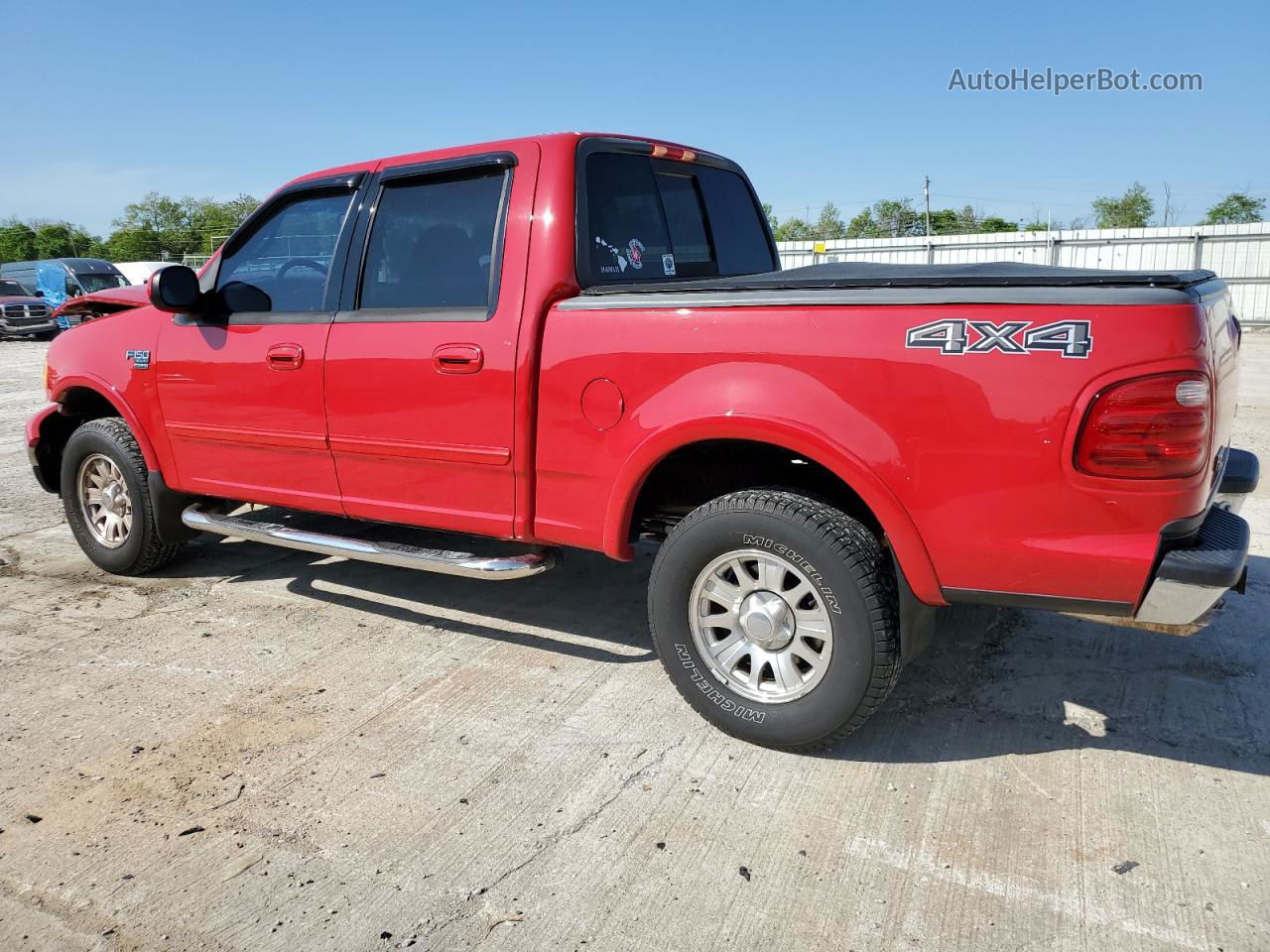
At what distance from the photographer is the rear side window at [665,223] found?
3639 millimetres

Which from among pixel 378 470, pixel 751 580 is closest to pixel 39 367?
pixel 378 470

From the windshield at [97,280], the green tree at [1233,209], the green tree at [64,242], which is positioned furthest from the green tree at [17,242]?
the green tree at [1233,209]

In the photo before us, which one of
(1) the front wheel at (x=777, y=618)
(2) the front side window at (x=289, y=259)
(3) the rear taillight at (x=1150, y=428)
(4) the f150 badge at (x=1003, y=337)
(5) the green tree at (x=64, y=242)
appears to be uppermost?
(5) the green tree at (x=64, y=242)

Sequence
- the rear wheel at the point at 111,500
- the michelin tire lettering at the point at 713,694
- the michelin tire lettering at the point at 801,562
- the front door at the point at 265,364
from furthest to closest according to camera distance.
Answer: the rear wheel at the point at 111,500 → the front door at the point at 265,364 → the michelin tire lettering at the point at 713,694 → the michelin tire lettering at the point at 801,562

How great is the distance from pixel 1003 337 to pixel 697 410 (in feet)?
3.03

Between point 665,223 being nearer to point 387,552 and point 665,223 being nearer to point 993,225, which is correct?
point 387,552

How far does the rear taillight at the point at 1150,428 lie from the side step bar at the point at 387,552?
6.25 ft

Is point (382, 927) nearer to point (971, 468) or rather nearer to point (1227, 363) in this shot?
point (971, 468)

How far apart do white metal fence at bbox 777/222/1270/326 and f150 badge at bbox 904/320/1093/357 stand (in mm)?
19071

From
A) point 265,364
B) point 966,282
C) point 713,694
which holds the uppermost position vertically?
point 966,282

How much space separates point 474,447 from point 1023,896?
2.27m

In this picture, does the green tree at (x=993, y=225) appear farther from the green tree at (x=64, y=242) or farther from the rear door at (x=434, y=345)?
the green tree at (x=64, y=242)

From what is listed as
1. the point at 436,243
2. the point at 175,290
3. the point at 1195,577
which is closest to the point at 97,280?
the point at 175,290

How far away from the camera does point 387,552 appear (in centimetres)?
386
